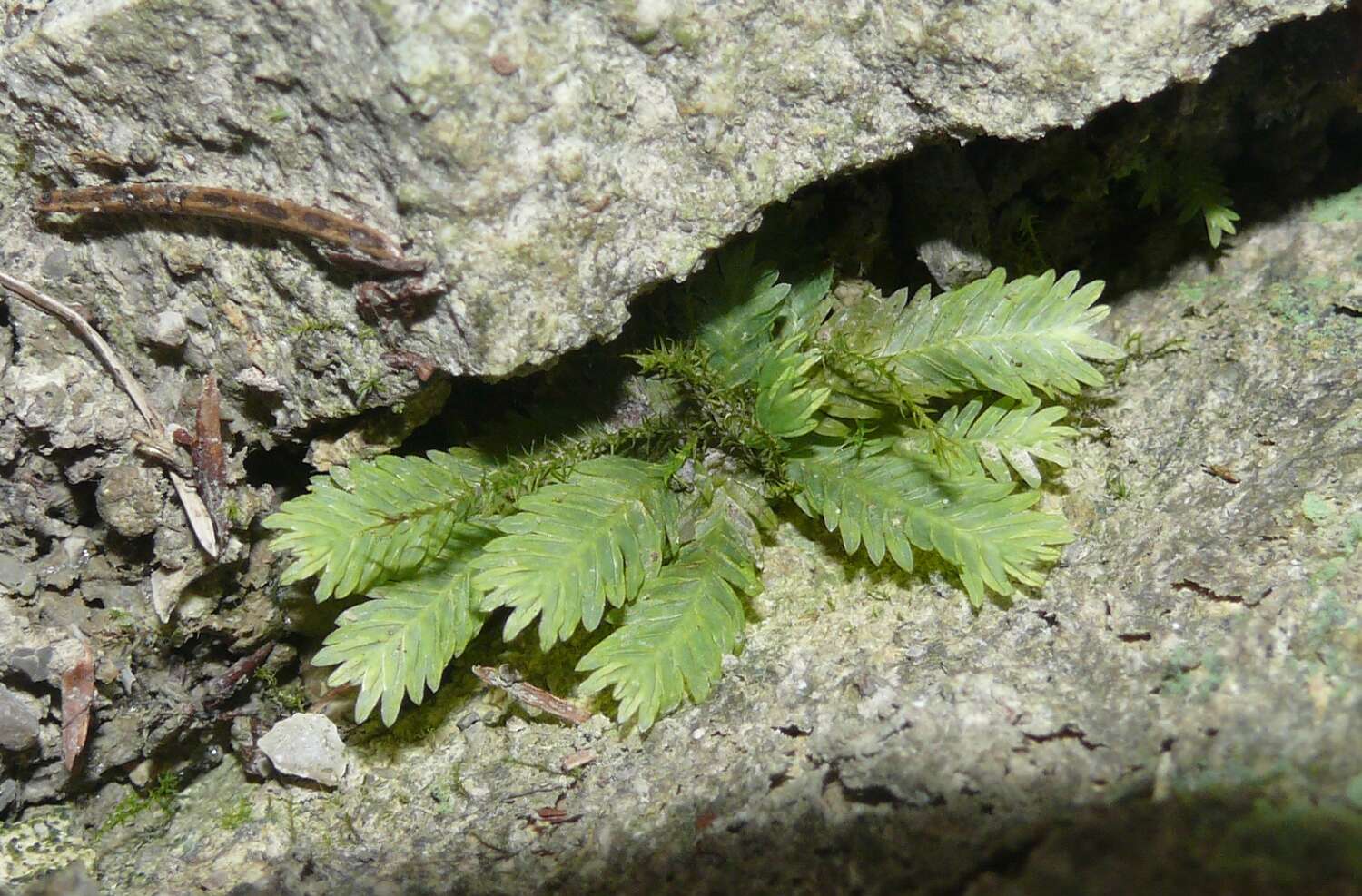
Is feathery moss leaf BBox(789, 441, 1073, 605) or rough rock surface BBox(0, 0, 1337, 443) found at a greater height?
rough rock surface BBox(0, 0, 1337, 443)

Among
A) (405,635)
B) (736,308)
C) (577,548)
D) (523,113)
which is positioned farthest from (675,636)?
(523,113)

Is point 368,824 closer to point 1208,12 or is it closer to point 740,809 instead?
point 740,809

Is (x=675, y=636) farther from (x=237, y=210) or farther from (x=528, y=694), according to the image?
(x=237, y=210)

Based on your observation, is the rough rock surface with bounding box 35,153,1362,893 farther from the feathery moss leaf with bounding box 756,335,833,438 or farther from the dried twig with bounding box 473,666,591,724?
the feathery moss leaf with bounding box 756,335,833,438

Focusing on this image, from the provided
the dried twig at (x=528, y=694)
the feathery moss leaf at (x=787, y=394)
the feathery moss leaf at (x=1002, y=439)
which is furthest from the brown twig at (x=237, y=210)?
the feathery moss leaf at (x=1002, y=439)

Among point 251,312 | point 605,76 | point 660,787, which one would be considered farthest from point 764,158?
point 660,787

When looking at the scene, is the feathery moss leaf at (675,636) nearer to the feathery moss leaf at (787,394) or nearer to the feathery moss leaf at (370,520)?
the feathery moss leaf at (787,394)

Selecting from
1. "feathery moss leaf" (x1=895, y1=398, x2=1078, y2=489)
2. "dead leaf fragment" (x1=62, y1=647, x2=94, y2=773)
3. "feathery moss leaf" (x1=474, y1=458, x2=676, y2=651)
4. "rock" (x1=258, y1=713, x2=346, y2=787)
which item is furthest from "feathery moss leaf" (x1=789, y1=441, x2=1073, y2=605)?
"dead leaf fragment" (x1=62, y1=647, x2=94, y2=773)
